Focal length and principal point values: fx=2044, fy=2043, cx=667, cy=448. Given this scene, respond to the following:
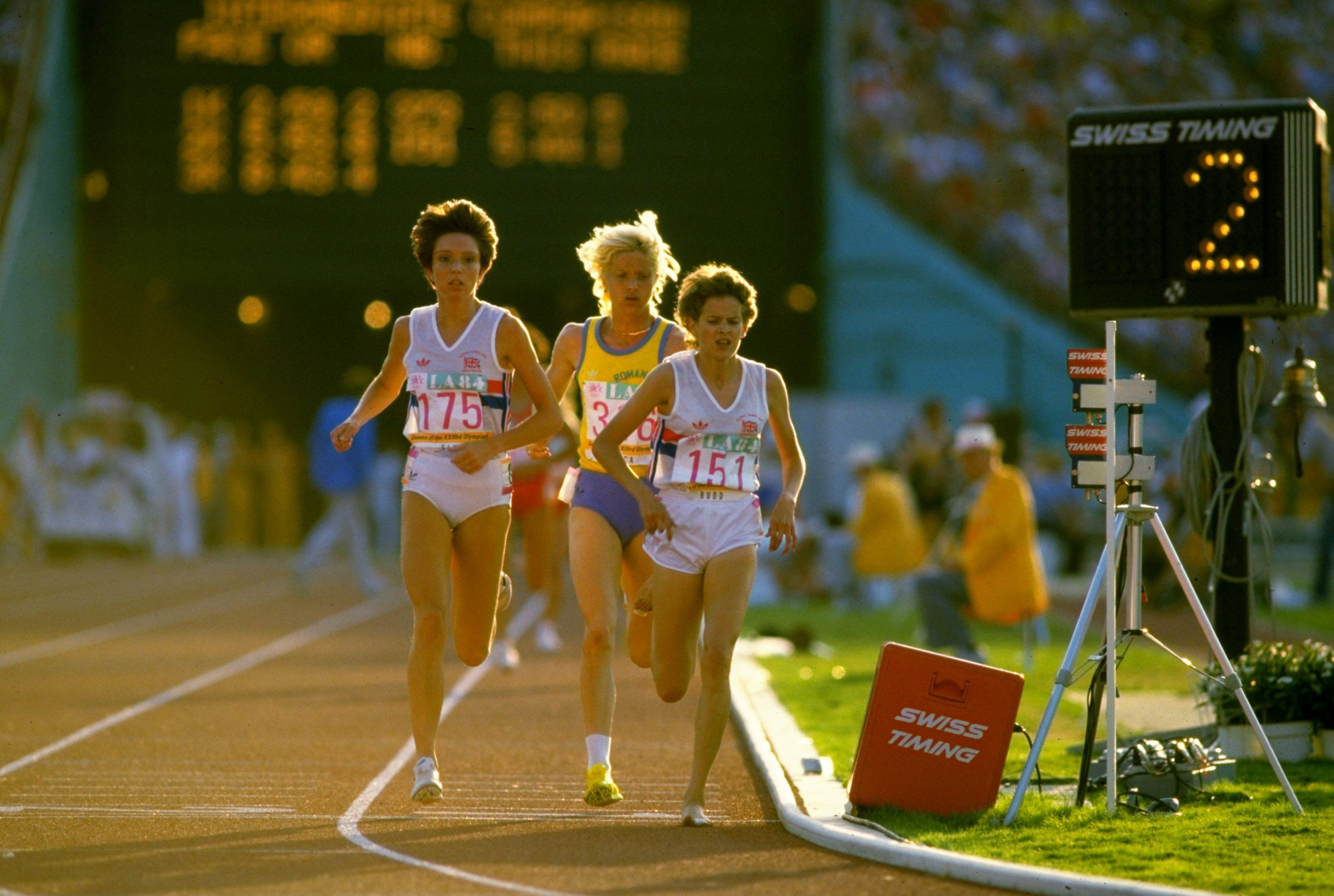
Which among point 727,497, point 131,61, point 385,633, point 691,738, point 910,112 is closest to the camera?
point 727,497

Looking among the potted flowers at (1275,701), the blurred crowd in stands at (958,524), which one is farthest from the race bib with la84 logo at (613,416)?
the blurred crowd in stands at (958,524)

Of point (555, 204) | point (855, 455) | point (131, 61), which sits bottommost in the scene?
point (855, 455)

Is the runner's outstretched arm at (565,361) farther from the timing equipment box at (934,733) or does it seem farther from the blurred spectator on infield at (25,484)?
the blurred spectator on infield at (25,484)

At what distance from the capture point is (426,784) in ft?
24.2

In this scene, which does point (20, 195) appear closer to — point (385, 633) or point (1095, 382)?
point (385, 633)

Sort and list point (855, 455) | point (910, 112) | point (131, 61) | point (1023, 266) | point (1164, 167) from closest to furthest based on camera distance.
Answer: point (1164, 167), point (855, 455), point (131, 61), point (1023, 266), point (910, 112)

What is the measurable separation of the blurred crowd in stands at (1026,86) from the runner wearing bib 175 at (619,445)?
71.9ft

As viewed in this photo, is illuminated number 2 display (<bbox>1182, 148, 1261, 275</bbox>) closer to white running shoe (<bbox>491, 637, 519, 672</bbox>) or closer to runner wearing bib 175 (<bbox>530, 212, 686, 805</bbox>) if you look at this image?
runner wearing bib 175 (<bbox>530, 212, 686, 805</bbox>)

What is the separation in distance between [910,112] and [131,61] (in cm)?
1294

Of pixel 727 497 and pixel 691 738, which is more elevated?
pixel 727 497

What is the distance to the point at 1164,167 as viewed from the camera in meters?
8.53

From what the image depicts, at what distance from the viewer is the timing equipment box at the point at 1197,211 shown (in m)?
8.42

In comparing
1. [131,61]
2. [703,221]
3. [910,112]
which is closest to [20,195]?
[131,61]

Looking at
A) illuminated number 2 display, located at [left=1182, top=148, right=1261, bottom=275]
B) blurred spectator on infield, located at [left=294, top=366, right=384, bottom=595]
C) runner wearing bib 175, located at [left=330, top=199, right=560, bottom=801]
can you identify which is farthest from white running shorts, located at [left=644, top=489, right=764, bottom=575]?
blurred spectator on infield, located at [left=294, top=366, right=384, bottom=595]
